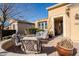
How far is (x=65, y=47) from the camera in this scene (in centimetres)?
367

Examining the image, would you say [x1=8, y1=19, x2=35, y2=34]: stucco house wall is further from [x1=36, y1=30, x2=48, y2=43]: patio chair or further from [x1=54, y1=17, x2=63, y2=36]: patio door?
[x1=54, y1=17, x2=63, y2=36]: patio door

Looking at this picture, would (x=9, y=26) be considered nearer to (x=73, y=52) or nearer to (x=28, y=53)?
(x=28, y=53)

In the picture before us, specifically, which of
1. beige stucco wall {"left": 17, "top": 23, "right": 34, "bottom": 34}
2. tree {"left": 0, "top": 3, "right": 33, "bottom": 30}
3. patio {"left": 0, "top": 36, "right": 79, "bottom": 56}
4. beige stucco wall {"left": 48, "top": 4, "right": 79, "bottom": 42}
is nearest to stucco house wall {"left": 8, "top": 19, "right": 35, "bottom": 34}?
beige stucco wall {"left": 17, "top": 23, "right": 34, "bottom": 34}

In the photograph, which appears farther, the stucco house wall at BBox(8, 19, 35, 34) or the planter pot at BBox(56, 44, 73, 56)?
the stucco house wall at BBox(8, 19, 35, 34)

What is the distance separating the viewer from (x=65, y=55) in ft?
11.9

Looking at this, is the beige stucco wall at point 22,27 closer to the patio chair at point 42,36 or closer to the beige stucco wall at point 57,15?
the patio chair at point 42,36

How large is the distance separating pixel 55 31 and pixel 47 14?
0.49 m

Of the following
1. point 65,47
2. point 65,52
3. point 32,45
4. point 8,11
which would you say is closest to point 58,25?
point 65,47

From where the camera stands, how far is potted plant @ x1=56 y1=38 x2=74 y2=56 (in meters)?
3.62


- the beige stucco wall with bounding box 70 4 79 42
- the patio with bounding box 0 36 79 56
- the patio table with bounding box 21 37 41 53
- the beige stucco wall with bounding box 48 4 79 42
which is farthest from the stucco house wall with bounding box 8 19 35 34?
the beige stucco wall with bounding box 70 4 79 42

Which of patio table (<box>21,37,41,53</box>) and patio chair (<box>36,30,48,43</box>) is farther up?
patio chair (<box>36,30,48,43</box>)

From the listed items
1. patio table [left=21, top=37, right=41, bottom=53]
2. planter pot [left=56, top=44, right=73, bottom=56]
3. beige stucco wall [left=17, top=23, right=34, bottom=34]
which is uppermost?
beige stucco wall [left=17, top=23, right=34, bottom=34]

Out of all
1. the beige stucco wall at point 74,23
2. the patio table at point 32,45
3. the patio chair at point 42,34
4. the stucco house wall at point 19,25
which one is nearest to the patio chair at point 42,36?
the patio chair at point 42,34

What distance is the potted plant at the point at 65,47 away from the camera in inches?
→ 143
